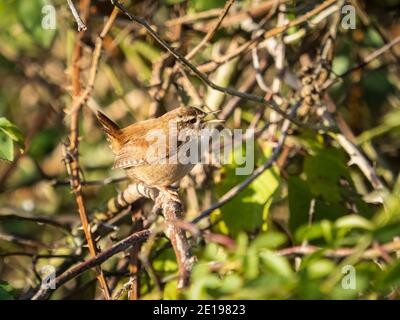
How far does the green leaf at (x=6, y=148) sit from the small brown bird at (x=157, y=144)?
125 centimetres

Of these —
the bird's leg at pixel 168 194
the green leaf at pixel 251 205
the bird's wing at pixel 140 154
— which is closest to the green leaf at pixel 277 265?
the bird's leg at pixel 168 194

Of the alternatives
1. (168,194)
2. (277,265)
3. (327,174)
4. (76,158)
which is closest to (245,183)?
(168,194)

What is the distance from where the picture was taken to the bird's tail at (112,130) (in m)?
4.58

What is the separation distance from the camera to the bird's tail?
458 cm

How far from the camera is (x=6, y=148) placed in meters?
3.02

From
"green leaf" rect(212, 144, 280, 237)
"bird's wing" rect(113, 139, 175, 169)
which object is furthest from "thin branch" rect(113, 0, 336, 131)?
"bird's wing" rect(113, 139, 175, 169)

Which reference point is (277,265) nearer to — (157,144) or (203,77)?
(203,77)

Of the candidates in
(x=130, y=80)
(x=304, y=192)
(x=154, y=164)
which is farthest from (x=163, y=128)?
(x=130, y=80)

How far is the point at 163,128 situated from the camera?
14.5 feet

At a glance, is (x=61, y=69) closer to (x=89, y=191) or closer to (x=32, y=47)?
(x=32, y=47)

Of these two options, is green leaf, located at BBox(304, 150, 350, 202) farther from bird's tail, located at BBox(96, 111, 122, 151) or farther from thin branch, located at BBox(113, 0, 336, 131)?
bird's tail, located at BBox(96, 111, 122, 151)

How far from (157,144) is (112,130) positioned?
15.6 inches

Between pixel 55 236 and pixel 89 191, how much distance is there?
0.50 m

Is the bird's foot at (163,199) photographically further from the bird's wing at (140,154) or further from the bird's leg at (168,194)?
the bird's wing at (140,154)
